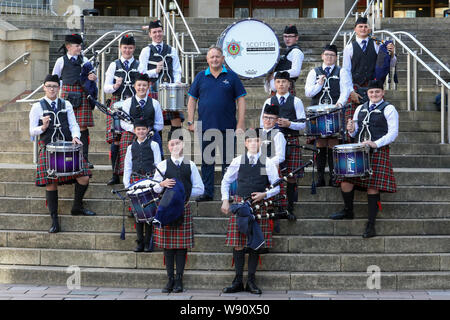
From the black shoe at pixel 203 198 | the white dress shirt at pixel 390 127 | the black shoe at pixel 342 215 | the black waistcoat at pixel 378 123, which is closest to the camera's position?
the white dress shirt at pixel 390 127

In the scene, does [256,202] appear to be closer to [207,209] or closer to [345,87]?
[207,209]

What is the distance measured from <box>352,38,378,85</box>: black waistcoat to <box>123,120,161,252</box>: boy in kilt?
3103 mm

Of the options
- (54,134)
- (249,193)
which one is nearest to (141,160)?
(54,134)

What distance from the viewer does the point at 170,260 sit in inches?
309

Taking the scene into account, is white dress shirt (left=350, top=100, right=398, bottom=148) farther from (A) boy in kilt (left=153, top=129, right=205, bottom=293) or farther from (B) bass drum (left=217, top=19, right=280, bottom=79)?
(B) bass drum (left=217, top=19, right=280, bottom=79)

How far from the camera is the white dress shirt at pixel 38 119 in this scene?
8.79 m

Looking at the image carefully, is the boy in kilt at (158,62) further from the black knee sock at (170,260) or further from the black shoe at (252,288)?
the black shoe at (252,288)

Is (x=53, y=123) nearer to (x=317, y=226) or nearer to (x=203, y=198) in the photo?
(x=203, y=198)

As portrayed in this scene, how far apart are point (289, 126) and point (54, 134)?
2.86 meters

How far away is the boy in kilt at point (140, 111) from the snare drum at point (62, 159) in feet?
2.45

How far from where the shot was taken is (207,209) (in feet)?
29.2

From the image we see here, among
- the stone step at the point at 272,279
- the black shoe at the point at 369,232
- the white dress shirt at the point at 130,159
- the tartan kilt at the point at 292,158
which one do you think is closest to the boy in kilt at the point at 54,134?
the white dress shirt at the point at 130,159
